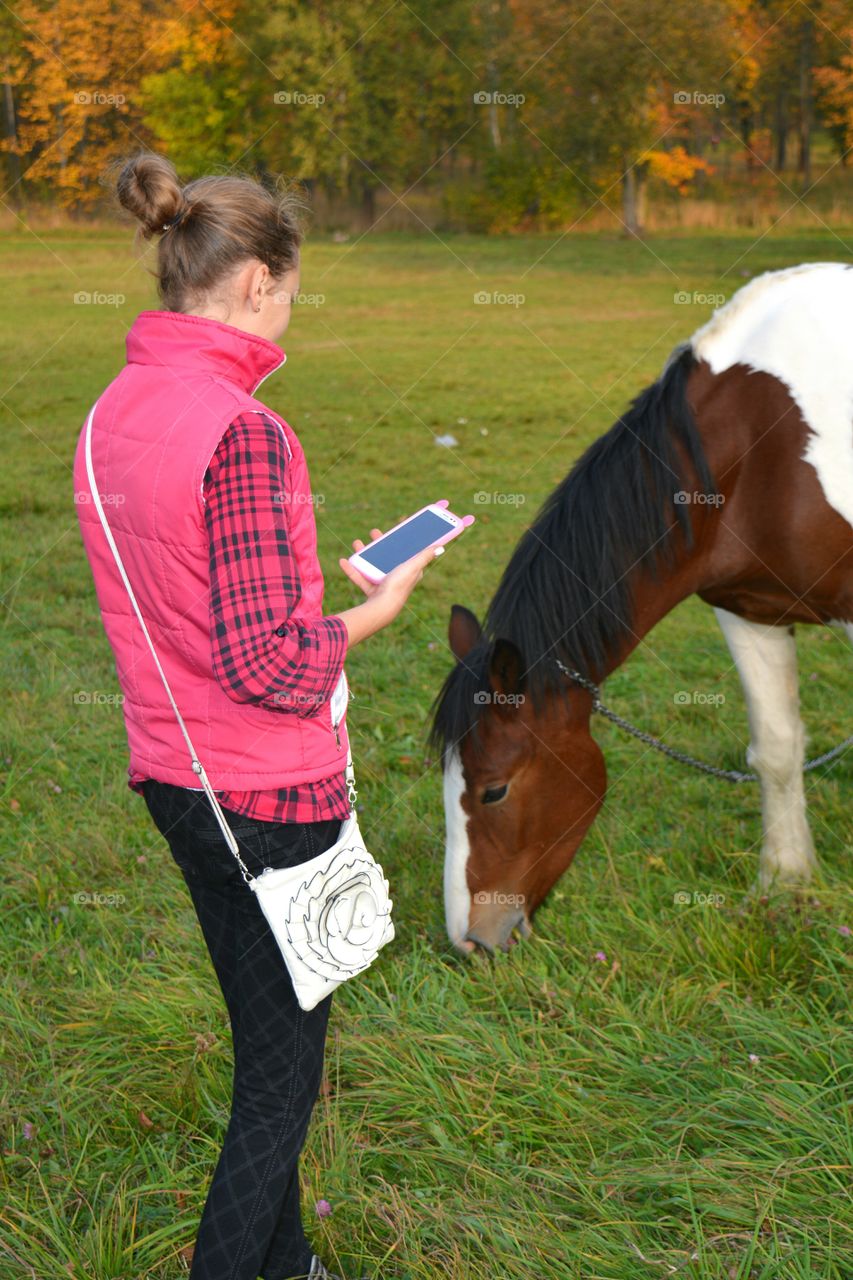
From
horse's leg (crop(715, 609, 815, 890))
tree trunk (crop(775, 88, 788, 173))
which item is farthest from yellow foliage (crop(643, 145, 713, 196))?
horse's leg (crop(715, 609, 815, 890))

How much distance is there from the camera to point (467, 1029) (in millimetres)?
2662

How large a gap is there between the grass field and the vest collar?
0.50m

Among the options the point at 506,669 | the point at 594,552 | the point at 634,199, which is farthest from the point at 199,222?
the point at 634,199

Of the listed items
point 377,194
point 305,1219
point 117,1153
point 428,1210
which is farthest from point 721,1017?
point 377,194

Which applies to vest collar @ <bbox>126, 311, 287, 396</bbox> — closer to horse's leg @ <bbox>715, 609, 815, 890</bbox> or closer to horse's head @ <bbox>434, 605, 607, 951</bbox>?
horse's head @ <bbox>434, 605, 607, 951</bbox>

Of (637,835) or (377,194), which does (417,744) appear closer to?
(637,835)

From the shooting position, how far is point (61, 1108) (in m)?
2.50

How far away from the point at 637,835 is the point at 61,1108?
1928mm

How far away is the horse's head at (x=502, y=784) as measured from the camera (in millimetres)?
2830

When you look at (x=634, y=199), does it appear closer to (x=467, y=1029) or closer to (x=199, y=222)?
(x=467, y=1029)

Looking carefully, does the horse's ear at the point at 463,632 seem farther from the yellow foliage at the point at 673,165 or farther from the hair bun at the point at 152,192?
the yellow foliage at the point at 673,165

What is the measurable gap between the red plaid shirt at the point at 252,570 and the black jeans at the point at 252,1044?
0.91ft

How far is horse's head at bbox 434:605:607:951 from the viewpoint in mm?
2830

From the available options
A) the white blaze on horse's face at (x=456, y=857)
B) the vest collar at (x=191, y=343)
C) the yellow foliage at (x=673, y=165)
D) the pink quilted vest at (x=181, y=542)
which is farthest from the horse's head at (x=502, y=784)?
the yellow foliage at (x=673, y=165)
